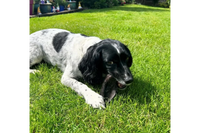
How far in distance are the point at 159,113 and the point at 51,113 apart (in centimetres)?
141

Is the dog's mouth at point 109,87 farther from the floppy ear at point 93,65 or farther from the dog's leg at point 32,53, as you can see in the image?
the dog's leg at point 32,53

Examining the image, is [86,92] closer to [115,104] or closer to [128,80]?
[115,104]

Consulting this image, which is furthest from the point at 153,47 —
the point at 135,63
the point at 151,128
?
the point at 151,128

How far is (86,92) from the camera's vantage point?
9.17 feet

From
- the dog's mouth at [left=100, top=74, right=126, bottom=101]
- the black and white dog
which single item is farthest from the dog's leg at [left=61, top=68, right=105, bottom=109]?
the dog's mouth at [left=100, top=74, right=126, bottom=101]

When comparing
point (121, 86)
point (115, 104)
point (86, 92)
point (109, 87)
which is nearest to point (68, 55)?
point (86, 92)

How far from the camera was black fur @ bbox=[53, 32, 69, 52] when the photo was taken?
382 centimetres

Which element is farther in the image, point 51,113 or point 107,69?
point 107,69

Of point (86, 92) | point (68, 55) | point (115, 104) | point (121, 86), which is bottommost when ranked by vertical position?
point (115, 104)

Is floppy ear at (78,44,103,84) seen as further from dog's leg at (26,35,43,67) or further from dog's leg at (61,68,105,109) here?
dog's leg at (26,35,43,67)

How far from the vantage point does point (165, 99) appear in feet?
8.57

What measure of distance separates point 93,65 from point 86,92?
0.43 m

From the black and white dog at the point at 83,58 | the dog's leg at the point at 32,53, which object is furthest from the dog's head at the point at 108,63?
the dog's leg at the point at 32,53
